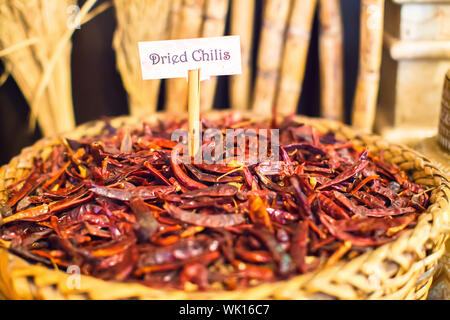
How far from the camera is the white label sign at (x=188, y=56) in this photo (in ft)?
3.49

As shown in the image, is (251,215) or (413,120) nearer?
(251,215)

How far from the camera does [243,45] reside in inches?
72.6

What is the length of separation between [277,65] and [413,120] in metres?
0.67

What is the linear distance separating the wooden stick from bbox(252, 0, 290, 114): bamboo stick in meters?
0.84

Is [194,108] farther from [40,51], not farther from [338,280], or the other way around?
[40,51]

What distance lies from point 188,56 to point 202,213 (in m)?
0.42

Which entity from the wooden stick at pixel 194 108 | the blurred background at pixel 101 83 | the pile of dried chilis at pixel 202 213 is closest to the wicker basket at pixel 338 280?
the pile of dried chilis at pixel 202 213

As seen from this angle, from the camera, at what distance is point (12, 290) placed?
33.0 inches

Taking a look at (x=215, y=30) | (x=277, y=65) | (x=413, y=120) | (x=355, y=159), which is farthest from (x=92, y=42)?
(x=413, y=120)

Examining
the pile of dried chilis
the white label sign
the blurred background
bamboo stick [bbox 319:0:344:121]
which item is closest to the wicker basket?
the pile of dried chilis

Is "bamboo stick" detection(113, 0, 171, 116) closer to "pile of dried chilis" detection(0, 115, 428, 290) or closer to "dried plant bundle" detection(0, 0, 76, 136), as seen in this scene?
"dried plant bundle" detection(0, 0, 76, 136)

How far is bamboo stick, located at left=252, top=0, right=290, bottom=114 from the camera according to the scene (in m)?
1.77

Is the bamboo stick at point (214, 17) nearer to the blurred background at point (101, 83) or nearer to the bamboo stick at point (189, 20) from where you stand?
the bamboo stick at point (189, 20)
